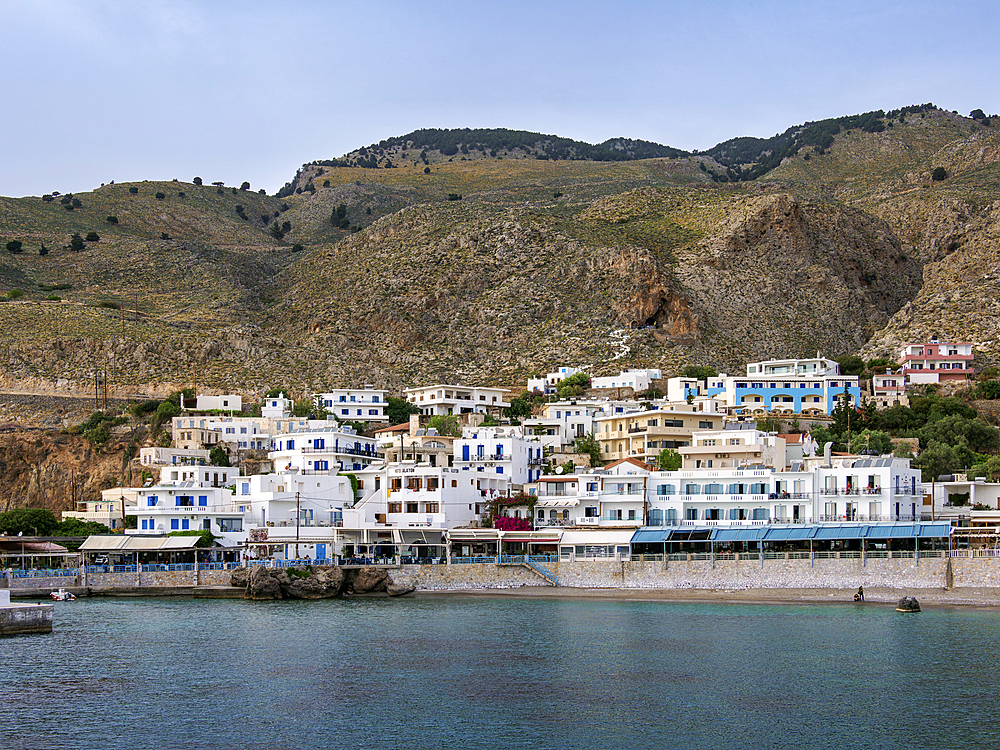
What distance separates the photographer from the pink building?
113062mm

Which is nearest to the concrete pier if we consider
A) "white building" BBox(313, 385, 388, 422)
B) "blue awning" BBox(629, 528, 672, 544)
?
"blue awning" BBox(629, 528, 672, 544)

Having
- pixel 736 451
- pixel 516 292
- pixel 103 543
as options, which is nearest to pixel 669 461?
pixel 736 451

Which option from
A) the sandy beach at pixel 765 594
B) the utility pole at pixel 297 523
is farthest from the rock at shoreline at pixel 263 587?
the sandy beach at pixel 765 594

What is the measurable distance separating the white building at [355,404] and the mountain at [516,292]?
10243 millimetres

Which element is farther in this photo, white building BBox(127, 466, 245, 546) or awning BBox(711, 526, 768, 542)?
white building BBox(127, 466, 245, 546)

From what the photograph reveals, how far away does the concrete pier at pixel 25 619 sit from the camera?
171 feet

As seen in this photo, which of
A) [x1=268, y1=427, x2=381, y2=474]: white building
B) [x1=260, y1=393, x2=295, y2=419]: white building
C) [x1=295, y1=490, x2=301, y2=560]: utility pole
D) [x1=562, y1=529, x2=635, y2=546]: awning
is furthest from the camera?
[x1=260, y1=393, x2=295, y2=419]: white building

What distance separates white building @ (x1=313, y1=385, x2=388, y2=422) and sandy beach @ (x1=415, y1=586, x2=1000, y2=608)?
144 feet

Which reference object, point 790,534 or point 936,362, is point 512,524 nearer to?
point 790,534

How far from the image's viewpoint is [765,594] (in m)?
64.5

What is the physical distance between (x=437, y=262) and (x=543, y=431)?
51769 mm

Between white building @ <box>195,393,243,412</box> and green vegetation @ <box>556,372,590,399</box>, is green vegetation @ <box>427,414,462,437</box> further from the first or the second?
white building @ <box>195,393,243,412</box>

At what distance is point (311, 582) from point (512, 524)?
1487 centimetres

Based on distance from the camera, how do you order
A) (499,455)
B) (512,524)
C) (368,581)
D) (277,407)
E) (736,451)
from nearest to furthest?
(368,581), (512,524), (736,451), (499,455), (277,407)
